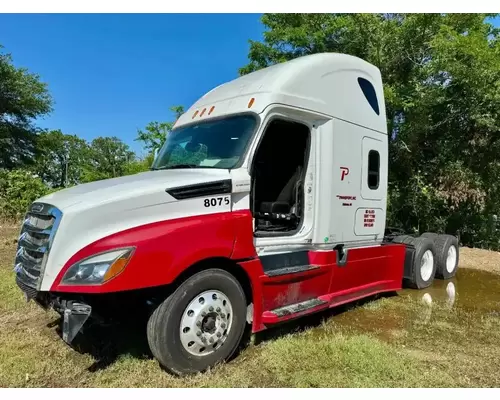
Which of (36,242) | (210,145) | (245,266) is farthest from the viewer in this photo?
(210,145)

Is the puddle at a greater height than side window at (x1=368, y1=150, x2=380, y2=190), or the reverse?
side window at (x1=368, y1=150, x2=380, y2=190)

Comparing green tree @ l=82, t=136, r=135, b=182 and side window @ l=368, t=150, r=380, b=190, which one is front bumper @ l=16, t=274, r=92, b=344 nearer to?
side window @ l=368, t=150, r=380, b=190

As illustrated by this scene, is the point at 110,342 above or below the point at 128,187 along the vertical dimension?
below

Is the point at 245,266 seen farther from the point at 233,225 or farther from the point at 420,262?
the point at 420,262

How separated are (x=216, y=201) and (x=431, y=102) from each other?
10116 millimetres

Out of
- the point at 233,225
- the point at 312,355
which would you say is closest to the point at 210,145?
the point at 233,225

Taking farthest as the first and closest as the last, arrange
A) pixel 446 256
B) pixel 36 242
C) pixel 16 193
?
pixel 16 193
pixel 446 256
pixel 36 242

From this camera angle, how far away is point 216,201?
4223 millimetres

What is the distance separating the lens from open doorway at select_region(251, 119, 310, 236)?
5.47m

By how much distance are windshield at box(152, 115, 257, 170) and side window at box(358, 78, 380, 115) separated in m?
2.38

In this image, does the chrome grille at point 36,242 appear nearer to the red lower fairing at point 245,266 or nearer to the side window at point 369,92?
the red lower fairing at point 245,266

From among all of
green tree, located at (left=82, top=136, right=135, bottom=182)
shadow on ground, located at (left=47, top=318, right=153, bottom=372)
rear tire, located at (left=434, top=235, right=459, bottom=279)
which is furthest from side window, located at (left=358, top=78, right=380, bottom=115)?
green tree, located at (left=82, top=136, right=135, bottom=182)

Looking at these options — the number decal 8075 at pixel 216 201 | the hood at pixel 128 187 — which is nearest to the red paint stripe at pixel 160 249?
the number decal 8075 at pixel 216 201

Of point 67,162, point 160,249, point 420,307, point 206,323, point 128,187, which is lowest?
point 420,307
